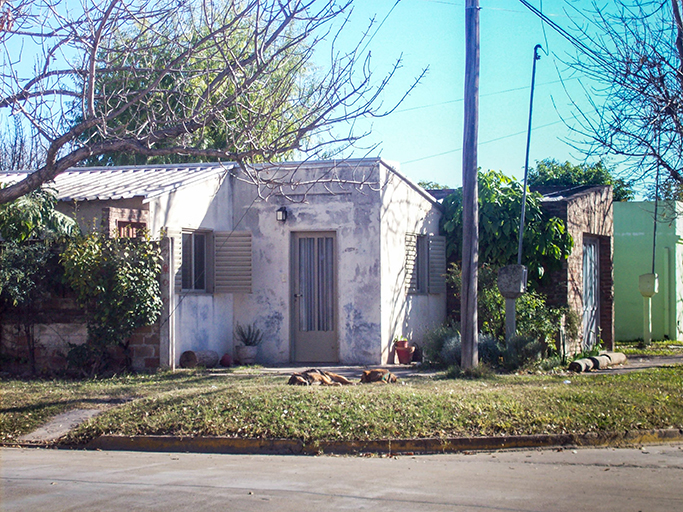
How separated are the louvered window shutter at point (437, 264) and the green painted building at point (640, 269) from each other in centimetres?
862

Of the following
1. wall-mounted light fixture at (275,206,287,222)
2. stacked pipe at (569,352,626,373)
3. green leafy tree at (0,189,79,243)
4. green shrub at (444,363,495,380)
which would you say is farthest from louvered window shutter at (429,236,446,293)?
green leafy tree at (0,189,79,243)

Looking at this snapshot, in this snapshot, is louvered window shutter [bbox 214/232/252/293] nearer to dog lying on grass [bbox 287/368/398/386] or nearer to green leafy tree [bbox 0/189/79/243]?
green leafy tree [bbox 0/189/79/243]

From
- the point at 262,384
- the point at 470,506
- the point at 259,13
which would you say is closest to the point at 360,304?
the point at 262,384

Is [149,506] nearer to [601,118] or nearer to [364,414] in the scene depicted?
[364,414]

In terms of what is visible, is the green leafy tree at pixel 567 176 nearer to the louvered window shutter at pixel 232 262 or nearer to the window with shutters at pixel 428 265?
the window with shutters at pixel 428 265

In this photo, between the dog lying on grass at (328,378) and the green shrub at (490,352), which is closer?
the dog lying on grass at (328,378)

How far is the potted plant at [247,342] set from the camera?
1510 cm

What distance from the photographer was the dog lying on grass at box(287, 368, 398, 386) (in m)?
11.2

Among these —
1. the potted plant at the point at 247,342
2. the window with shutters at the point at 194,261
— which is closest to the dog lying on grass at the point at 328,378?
the potted plant at the point at 247,342

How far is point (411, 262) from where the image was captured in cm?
1659

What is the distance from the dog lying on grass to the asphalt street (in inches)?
116

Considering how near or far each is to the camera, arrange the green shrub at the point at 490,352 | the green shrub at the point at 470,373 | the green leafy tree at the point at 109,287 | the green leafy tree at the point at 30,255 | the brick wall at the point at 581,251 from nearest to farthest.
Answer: the green leafy tree at the point at 30,255 < the green shrub at the point at 470,373 < the green leafy tree at the point at 109,287 < the green shrub at the point at 490,352 < the brick wall at the point at 581,251

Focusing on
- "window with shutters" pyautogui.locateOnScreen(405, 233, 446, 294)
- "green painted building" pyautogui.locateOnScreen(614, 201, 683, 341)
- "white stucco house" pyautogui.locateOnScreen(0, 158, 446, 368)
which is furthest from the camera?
"green painted building" pyautogui.locateOnScreen(614, 201, 683, 341)

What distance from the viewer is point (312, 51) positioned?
9.95 metres
